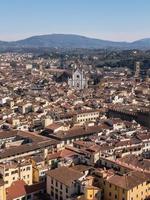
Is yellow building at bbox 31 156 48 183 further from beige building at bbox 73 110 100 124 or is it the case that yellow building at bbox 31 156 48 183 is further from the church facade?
the church facade

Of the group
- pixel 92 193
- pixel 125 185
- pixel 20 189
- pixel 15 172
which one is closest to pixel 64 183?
pixel 92 193

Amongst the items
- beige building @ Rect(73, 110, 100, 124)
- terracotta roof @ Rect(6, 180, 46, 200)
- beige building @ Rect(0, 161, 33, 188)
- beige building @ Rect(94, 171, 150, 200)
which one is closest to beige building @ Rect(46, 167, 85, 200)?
terracotta roof @ Rect(6, 180, 46, 200)

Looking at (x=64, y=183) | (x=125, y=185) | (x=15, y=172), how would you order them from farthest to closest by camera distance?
(x=15, y=172) < (x=64, y=183) < (x=125, y=185)

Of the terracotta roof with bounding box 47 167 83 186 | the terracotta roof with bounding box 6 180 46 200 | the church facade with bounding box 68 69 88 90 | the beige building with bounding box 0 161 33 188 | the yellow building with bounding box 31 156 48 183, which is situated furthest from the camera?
the church facade with bounding box 68 69 88 90

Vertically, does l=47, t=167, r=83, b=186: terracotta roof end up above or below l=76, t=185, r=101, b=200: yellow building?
above

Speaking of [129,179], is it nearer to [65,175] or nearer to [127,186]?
[127,186]

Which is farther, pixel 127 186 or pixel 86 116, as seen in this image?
pixel 86 116

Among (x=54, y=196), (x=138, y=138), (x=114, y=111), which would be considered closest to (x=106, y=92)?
(x=114, y=111)

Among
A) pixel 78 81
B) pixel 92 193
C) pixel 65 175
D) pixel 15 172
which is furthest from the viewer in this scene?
pixel 78 81

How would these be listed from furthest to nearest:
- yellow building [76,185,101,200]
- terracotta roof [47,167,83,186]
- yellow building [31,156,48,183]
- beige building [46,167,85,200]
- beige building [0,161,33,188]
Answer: yellow building [31,156,48,183] < beige building [0,161,33,188] < terracotta roof [47,167,83,186] < beige building [46,167,85,200] < yellow building [76,185,101,200]
